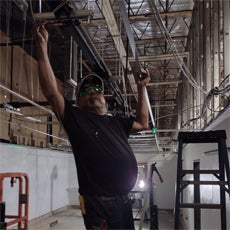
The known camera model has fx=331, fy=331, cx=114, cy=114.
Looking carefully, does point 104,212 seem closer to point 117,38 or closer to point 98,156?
point 98,156

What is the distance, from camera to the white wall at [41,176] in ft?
20.4

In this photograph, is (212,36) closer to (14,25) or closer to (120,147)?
(120,147)

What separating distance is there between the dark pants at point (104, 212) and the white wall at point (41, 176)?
5087 millimetres

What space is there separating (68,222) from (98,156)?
281 inches

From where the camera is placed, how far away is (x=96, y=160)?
4.03 ft

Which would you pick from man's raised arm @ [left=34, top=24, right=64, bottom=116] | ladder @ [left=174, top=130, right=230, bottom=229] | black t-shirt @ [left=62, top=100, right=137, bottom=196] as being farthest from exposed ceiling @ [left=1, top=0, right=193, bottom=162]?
black t-shirt @ [left=62, top=100, right=137, bottom=196]

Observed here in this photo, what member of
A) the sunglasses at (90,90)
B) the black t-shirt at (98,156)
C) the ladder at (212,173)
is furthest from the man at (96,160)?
the ladder at (212,173)

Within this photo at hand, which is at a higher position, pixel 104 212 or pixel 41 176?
pixel 104 212

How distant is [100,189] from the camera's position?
1.23 metres

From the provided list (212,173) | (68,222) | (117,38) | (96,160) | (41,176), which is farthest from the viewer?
(41,176)

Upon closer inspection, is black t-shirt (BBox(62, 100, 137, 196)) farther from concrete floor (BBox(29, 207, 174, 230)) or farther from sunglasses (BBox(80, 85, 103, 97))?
concrete floor (BBox(29, 207, 174, 230))

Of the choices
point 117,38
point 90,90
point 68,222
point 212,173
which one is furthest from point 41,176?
point 90,90

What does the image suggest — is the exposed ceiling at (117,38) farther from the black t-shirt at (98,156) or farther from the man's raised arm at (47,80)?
the black t-shirt at (98,156)

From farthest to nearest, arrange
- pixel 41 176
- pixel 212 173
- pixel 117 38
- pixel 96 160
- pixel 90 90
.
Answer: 1. pixel 41 176
2. pixel 117 38
3. pixel 212 173
4. pixel 90 90
5. pixel 96 160
